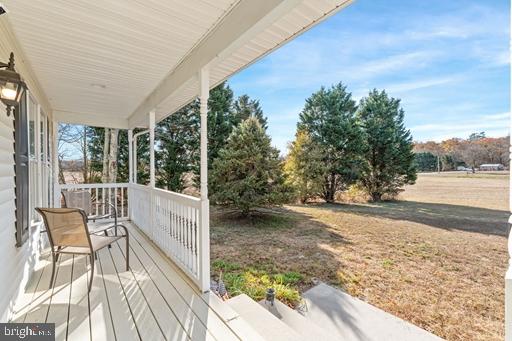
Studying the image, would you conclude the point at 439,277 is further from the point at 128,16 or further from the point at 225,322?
the point at 128,16

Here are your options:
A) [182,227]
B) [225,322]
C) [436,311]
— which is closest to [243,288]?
[182,227]

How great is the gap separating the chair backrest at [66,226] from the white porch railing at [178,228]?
1020 millimetres

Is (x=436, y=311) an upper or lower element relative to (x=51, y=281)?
lower

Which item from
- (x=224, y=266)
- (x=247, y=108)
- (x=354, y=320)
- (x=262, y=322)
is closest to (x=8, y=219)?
(x=262, y=322)

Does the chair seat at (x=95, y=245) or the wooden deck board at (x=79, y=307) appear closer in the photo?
the wooden deck board at (x=79, y=307)

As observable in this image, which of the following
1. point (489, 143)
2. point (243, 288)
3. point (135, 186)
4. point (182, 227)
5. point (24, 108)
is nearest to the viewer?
point (24, 108)

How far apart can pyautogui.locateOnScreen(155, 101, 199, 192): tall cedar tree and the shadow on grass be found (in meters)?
6.01

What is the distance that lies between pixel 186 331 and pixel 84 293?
136cm

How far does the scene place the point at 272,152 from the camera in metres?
8.59

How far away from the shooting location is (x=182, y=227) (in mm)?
3439

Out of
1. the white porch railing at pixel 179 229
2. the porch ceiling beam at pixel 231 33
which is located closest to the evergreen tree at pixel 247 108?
the white porch railing at pixel 179 229

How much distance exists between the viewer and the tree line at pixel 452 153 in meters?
11.8

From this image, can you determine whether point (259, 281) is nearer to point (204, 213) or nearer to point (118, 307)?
point (204, 213)

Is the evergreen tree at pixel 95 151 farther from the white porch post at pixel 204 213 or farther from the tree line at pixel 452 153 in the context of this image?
→ the tree line at pixel 452 153
